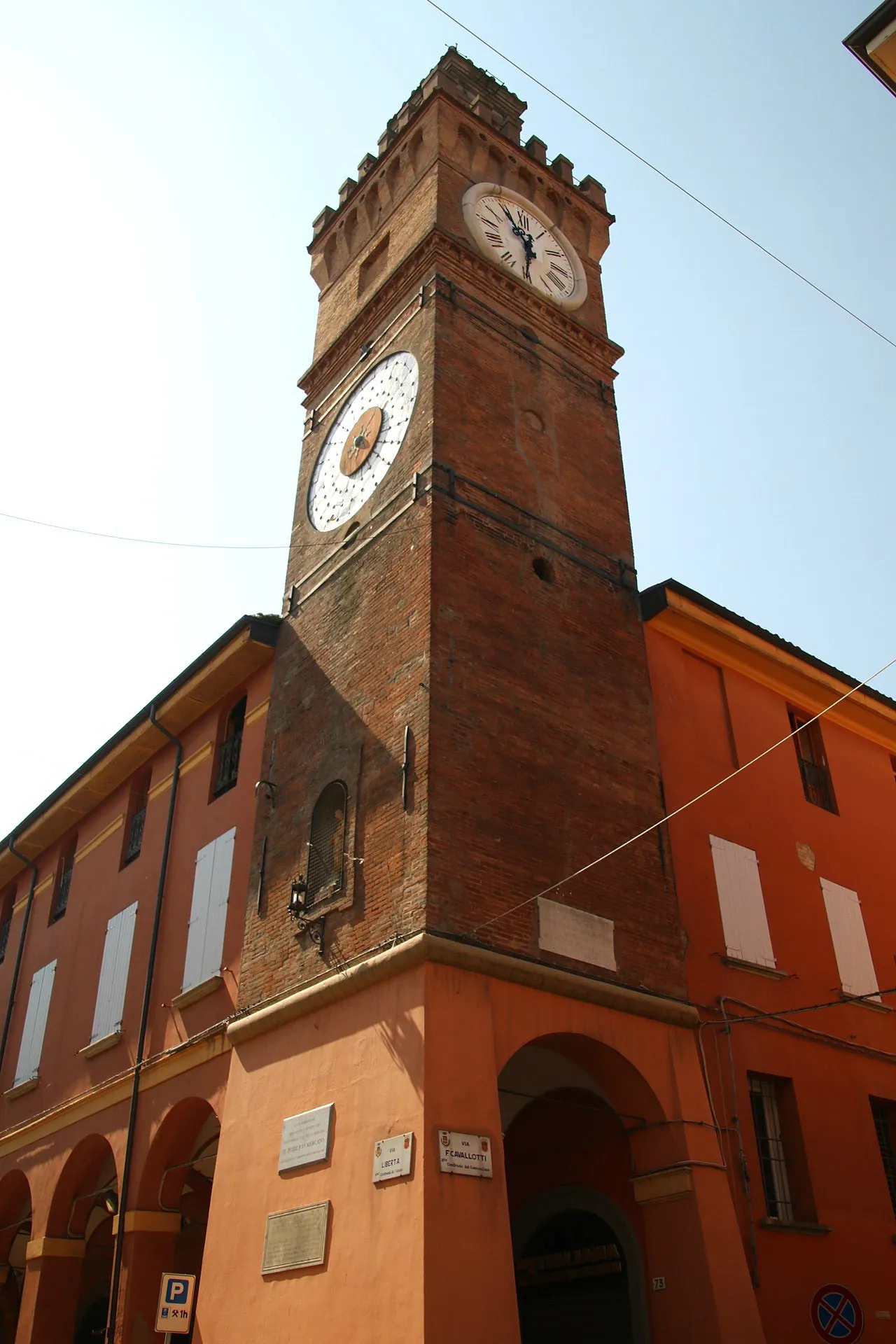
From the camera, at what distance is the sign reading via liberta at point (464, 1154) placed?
9.35 metres

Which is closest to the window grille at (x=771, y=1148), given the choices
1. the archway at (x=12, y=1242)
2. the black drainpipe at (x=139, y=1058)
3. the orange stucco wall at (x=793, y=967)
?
the orange stucco wall at (x=793, y=967)

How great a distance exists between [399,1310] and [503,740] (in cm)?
537

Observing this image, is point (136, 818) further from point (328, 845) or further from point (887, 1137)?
point (887, 1137)

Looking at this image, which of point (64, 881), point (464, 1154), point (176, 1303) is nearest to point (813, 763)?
point (464, 1154)

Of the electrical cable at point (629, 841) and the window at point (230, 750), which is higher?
the window at point (230, 750)

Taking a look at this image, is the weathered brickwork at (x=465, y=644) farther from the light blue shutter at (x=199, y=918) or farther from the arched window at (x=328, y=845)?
the light blue shutter at (x=199, y=918)

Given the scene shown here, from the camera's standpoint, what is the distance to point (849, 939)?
590 inches

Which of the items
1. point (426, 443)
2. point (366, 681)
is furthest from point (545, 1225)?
point (426, 443)

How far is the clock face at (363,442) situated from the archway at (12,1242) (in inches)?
400

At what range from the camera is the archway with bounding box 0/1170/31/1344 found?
1677 cm

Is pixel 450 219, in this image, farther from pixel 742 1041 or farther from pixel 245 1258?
pixel 245 1258

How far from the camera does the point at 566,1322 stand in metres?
12.5

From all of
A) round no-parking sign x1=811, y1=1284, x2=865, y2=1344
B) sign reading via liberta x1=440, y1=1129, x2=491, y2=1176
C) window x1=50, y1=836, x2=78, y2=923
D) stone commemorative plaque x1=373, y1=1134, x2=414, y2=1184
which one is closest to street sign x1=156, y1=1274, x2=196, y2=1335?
stone commemorative plaque x1=373, y1=1134, x2=414, y2=1184

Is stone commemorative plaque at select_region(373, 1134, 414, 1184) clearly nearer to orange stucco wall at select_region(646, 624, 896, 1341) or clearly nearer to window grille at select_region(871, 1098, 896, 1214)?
orange stucco wall at select_region(646, 624, 896, 1341)
